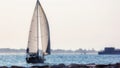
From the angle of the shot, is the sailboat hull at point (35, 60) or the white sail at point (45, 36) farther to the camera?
the sailboat hull at point (35, 60)

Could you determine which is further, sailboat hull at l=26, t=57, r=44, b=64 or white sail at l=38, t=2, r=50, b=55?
sailboat hull at l=26, t=57, r=44, b=64

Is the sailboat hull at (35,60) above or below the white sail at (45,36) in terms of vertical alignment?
below

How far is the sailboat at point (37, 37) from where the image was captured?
9331 cm

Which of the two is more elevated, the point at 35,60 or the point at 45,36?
the point at 45,36

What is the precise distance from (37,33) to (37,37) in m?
0.64

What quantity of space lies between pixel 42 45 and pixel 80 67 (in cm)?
2065

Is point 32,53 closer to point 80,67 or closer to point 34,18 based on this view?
point 34,18

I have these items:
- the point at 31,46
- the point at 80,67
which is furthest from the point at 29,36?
the point at 80,67

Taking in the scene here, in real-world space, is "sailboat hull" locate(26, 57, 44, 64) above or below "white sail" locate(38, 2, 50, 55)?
below

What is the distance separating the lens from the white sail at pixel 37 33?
93.2 m

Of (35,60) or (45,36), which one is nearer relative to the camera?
(45,36)

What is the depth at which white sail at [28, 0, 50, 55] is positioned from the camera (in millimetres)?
93250

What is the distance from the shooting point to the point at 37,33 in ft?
311

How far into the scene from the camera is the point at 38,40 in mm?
94000
